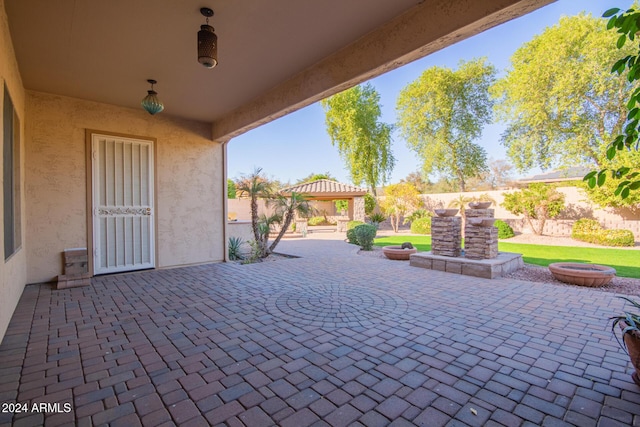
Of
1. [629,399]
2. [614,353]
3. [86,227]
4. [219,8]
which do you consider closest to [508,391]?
[629,399]

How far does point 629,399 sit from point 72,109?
8.09 m

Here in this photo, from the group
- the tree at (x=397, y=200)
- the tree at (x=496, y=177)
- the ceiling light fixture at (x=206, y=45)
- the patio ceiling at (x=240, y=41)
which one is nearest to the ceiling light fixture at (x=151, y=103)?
the patio ceiling at (x=240, y=41)

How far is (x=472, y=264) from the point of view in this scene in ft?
18.9

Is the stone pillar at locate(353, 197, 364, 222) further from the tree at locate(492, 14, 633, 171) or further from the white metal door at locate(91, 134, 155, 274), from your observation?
the white metal door at locate(91, 134, 155, 274)

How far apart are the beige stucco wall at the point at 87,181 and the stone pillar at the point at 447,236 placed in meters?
5.13

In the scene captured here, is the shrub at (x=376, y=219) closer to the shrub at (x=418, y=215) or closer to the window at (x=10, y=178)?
the shrub at (x=418, y=215)

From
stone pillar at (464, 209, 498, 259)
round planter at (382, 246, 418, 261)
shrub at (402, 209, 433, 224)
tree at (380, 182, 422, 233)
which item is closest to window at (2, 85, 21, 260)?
round planter at (382, 246, 418, 261)

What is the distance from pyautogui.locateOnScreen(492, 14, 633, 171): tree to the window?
1740 cm

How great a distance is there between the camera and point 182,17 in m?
3.15

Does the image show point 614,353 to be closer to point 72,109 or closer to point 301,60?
point 301,60

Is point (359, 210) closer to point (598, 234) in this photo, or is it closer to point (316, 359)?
point (598, 234)

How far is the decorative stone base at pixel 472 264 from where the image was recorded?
5.61 metres

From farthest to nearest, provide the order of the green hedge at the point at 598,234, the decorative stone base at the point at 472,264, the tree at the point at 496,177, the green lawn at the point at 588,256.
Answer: the tree at the point at 496,177
the green hedge at the point at 598,234
the green lawn at the point at 588,256
the decorative stone base at the point at 472,264

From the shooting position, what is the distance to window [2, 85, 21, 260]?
131 inches
